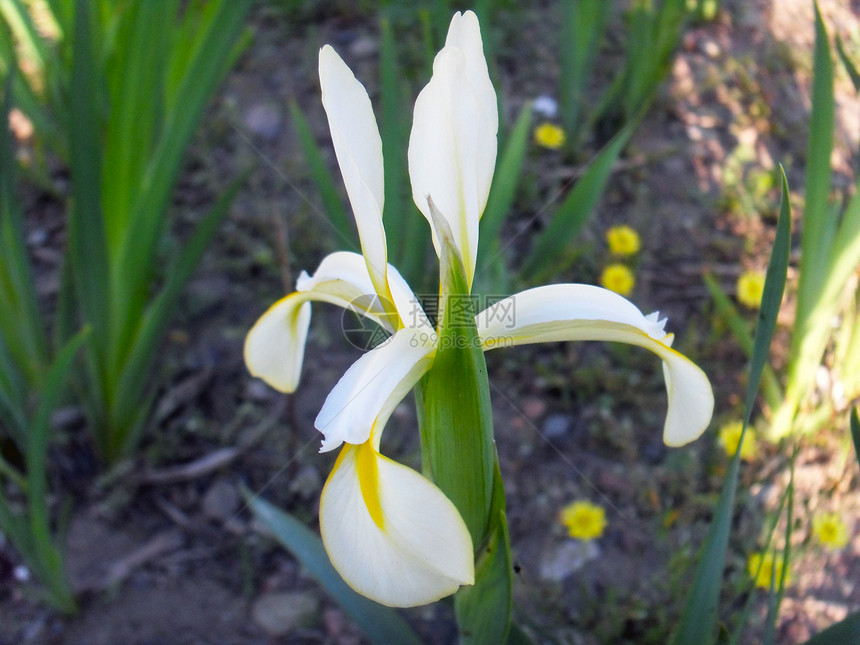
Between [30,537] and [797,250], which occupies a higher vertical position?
[30,537]

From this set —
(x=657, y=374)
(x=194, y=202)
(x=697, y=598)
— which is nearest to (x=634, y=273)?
(x=657, y=374)

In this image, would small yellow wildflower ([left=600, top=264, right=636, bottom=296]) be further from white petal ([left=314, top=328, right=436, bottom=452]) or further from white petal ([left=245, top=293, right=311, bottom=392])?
white petal ([left=314, top=328, right=436, bottom=452])

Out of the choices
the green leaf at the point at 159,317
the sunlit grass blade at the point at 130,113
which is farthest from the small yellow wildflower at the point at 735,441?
the sunlit grass blade at the point at 130,113

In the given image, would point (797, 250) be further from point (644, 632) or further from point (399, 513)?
point (399, 513)

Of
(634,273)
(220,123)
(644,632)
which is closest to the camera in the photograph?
(644,632)

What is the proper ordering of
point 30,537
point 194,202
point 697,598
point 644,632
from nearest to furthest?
point 697,598
point 30,537
point 644,632
point 194,202

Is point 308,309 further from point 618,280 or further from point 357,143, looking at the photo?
point 618,280

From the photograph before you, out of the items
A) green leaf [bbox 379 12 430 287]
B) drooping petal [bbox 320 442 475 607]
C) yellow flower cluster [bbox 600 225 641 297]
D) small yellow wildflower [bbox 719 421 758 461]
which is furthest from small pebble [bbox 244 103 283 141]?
drooping petal [bbox 320 442 475 607]

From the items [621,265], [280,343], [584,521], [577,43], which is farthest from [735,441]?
[577,43]
